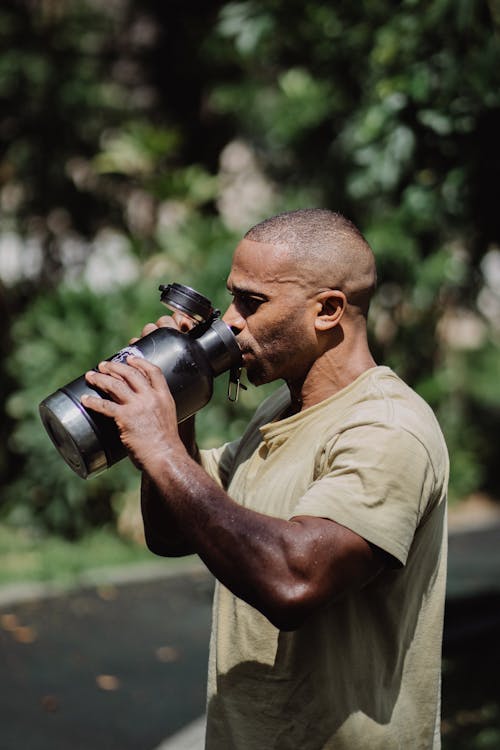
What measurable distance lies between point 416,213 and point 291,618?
339 cm

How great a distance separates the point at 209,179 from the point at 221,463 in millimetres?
8402

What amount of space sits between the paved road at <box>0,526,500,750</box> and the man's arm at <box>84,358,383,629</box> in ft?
Result: 11.1

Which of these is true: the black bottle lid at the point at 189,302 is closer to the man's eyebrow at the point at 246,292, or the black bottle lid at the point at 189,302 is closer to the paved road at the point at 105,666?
the man's eyebrow at the point at 246,292

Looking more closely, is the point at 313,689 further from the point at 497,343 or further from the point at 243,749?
the point at 497,343

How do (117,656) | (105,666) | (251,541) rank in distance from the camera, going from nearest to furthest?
(251,541) < (105,666) < (117,656)

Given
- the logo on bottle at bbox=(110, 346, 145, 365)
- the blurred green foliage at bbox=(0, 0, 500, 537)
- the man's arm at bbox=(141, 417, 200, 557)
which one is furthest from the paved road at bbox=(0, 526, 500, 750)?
the logo on bottle at bbox=(110, 346, 145, 365)

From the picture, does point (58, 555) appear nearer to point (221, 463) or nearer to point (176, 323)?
point (221, 463)

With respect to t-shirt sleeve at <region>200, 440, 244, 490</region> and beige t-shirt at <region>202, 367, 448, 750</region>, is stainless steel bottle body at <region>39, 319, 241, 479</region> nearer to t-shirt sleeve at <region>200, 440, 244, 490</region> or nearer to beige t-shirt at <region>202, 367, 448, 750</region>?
beige t-shirt at <region>202, 367, 448, 750</region>

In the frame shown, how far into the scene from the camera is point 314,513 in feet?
6.04

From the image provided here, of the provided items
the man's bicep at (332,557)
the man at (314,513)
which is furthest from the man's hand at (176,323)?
the man's bicep at (332,557)

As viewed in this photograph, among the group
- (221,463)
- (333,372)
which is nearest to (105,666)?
(221,463)

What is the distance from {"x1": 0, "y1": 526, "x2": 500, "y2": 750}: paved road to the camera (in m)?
5.23

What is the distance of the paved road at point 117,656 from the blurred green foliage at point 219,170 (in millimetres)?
1734

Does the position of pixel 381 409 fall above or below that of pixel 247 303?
below
